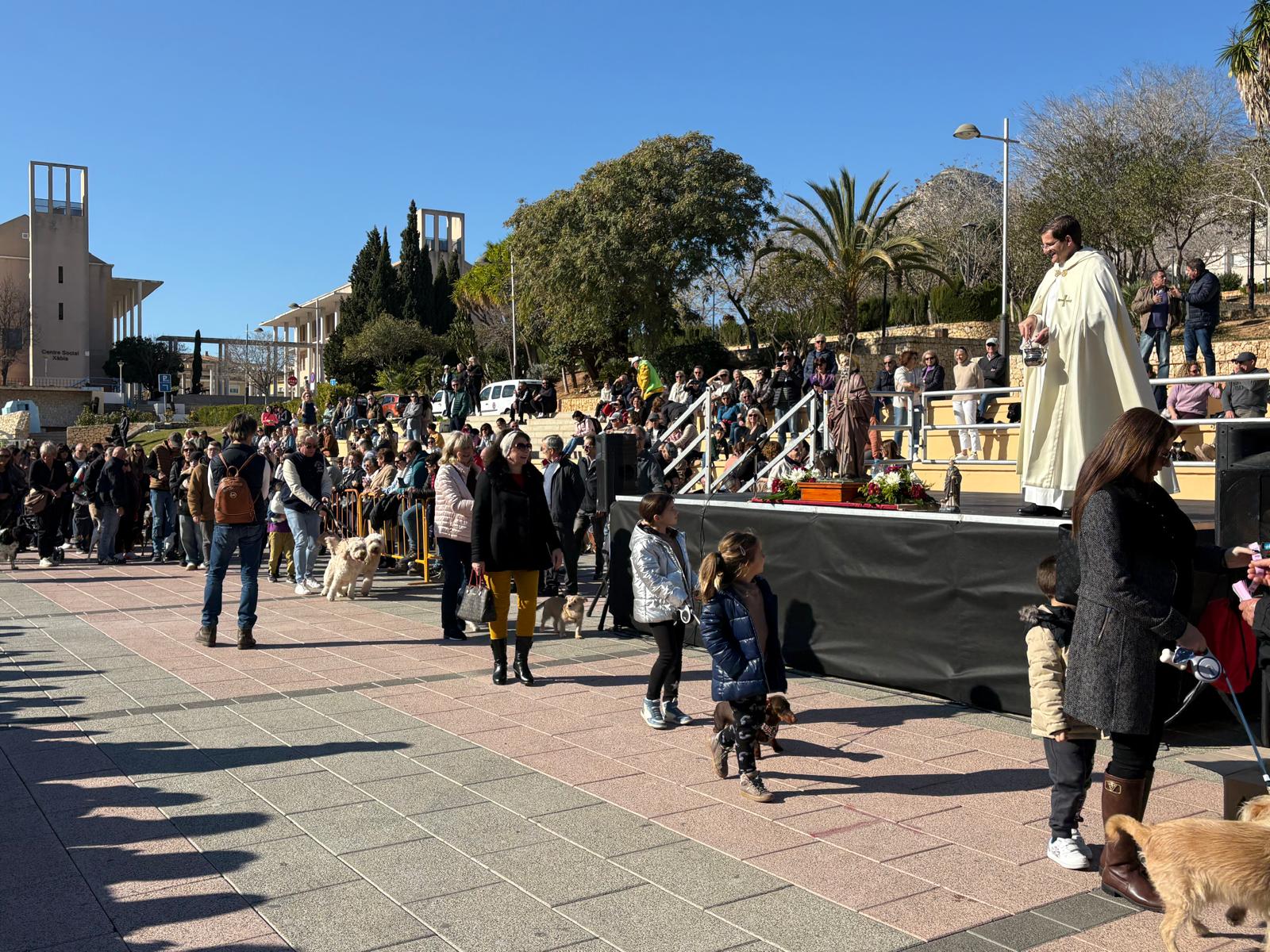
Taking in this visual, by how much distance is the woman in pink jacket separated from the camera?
9586mm

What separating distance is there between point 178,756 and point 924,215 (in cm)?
5276

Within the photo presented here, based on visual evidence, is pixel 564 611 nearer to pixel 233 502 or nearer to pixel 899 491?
pixel 233 502

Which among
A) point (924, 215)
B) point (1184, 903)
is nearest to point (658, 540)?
point (1184, 903)

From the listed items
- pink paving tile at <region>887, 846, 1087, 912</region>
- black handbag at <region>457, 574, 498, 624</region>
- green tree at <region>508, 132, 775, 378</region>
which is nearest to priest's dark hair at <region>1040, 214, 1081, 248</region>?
pink paving tile at <region>887, 846, 1087, 912</region>

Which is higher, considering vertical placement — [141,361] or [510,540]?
[141,361]

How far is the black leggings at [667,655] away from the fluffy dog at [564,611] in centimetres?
330

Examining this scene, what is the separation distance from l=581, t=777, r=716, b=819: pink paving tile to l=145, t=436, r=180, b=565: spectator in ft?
42.8

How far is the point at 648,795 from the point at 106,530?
14080 millimetres

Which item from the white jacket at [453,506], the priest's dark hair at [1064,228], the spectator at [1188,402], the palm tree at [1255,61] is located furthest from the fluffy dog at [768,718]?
the palm tree at [1255,61]

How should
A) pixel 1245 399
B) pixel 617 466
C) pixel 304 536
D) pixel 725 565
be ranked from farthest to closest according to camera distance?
1. pixel 304 536
2. pixel 617 466
3. pixel 1245 399
4. pixel 725 565

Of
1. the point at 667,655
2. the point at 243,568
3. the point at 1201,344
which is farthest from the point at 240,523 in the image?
the point at 1201,344

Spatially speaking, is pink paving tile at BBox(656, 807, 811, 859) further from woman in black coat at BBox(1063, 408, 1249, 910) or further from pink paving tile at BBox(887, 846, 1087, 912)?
woman in black coat at BBox(1063, 408, 1249, 910)

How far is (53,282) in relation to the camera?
81812 millimetres

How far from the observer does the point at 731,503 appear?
9109mm
